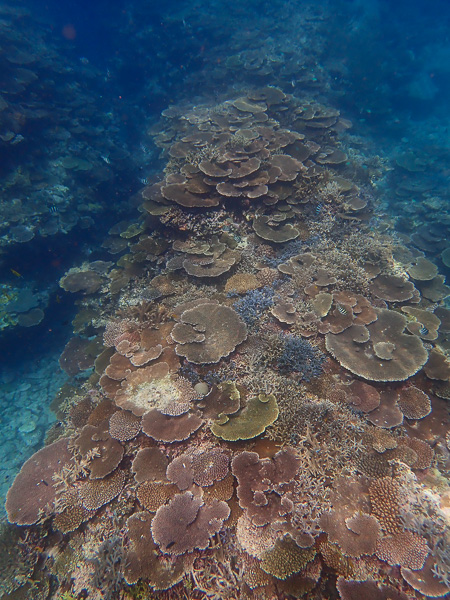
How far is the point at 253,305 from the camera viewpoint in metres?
5.35

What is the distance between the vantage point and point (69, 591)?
3123 millimetres

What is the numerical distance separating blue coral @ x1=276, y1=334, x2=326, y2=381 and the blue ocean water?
31 mm

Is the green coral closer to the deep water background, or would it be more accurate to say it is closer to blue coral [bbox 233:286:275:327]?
blue coral [bbox 233:286:275:327]

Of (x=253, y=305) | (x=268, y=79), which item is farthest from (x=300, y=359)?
(x=268, y=79)

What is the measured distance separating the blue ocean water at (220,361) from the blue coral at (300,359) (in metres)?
0.03

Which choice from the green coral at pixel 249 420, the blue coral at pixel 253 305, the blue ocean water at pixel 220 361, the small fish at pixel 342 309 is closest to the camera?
the blue ocean water at pixel 220 361

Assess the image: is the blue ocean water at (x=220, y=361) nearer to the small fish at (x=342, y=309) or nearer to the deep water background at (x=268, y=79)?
the small fish at (x=342, y=309)

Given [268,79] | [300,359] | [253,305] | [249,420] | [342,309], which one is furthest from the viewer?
[268,79]

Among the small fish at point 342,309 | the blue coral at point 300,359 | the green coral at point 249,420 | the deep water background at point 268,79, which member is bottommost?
the green coral at point 249,420

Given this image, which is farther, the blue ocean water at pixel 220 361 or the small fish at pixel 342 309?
the small fish at pixel 342 309

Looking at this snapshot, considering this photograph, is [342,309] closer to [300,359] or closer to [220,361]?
[300,359]

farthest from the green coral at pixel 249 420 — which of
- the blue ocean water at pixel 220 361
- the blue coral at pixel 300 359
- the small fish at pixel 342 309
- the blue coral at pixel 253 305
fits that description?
the small fish at pixel 342 309

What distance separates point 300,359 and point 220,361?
4.14 ft

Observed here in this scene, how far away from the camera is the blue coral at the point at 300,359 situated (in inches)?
171
